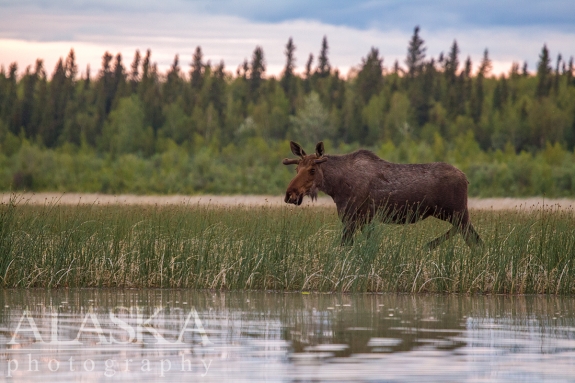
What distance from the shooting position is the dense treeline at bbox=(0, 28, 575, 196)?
7781 centimetres

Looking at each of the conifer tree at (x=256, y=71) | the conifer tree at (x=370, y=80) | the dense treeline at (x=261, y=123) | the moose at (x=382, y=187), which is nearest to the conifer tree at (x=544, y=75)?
the dense treeline at (x=261, y=123)

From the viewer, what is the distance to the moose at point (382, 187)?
14.0 m

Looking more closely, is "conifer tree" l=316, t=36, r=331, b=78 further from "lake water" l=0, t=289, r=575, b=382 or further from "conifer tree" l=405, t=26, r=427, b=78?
"lake water" l=0, t=289, r=575, b=382

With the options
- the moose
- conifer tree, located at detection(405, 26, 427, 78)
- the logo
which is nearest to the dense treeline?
conifer tree, located at detection(405, 26, 427, 78)

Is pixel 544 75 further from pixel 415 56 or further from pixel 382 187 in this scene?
pixel 382 187

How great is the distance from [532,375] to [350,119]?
90.2 metres

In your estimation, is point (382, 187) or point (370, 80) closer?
point (382, 187)

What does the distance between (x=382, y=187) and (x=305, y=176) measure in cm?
151

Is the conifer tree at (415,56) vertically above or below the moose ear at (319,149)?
above

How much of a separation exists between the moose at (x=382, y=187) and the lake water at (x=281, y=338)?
2.92m

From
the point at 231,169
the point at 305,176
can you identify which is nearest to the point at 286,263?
the point at 305,176

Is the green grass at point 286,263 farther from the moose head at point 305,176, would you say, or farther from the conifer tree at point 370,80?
the conifer tree at point 370,80

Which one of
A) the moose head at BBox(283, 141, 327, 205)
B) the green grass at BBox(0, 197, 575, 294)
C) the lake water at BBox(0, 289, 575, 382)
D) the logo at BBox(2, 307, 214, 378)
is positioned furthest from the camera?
the moose head at BBox(283, 141, 327, 205)

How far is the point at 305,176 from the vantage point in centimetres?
1380
